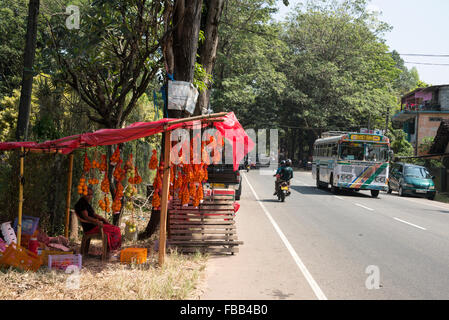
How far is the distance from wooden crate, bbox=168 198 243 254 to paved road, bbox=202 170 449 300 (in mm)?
415

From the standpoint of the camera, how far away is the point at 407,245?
10.3 m

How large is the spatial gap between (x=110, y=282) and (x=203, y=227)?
2.92 meters

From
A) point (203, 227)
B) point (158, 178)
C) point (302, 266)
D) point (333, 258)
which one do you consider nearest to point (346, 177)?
point (333, 258)

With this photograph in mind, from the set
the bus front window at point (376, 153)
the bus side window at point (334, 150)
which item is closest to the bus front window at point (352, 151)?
the bus front window at point (376, 153)

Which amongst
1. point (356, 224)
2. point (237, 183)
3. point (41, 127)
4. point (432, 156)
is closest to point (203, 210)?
point (41, 127)

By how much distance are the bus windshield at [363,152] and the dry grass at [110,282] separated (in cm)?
1739

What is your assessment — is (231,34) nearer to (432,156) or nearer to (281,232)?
(432,156)

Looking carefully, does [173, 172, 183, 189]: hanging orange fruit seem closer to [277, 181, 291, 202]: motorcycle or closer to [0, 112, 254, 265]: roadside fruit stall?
[0, 112, 254, 265]: roadside fruit stall

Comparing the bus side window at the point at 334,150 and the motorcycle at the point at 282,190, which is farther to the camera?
the bus side window at the point at 334,150

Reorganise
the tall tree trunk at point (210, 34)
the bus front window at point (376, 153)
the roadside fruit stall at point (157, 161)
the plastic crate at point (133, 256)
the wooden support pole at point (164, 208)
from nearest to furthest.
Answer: the roadside fruit stall at point (157, 161), the wooden support pole at point (164, 208), the plastic crate at point (133, 256), the tall tree trunk at point (210, 34), the bus front window at point (376, 153)

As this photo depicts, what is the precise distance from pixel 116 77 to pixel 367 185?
15182 mm

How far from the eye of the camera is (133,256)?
306 inches

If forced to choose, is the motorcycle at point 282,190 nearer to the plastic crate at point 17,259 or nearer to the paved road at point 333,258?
the paved road at point 333,258

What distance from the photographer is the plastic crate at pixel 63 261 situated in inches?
288
